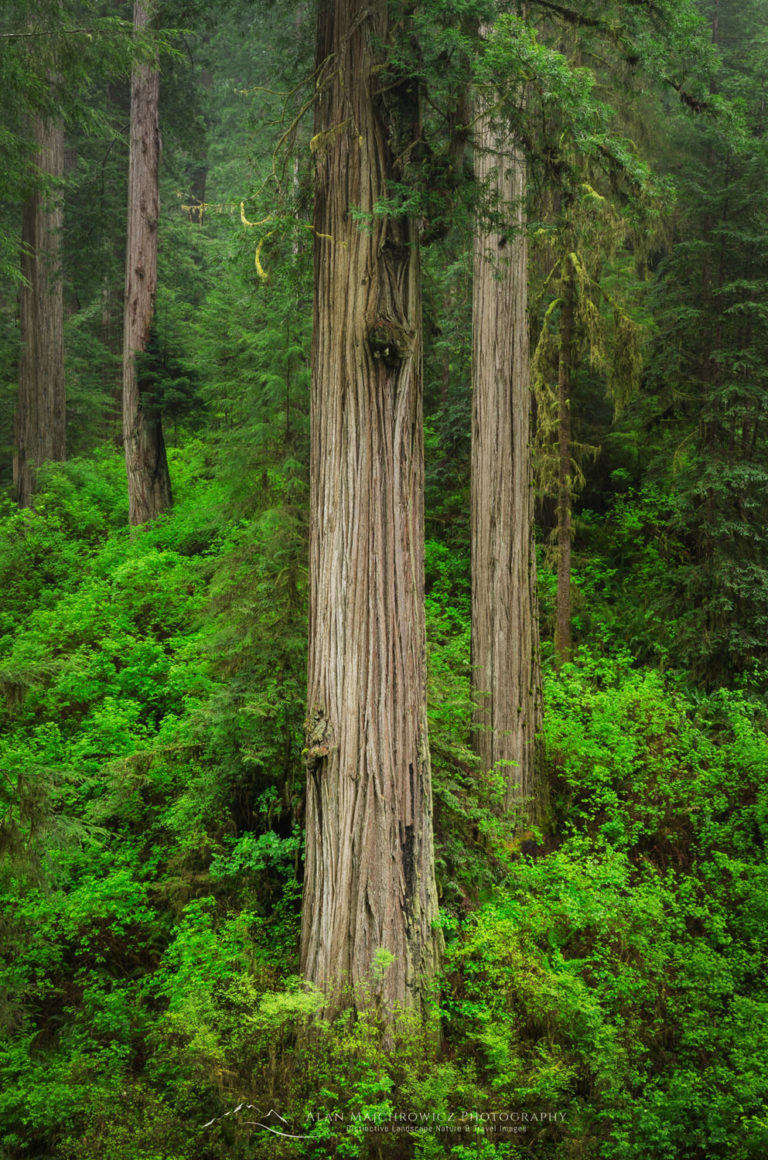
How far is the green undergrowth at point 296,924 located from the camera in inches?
142

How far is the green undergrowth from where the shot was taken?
3602mm

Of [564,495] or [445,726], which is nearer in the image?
[445,726]

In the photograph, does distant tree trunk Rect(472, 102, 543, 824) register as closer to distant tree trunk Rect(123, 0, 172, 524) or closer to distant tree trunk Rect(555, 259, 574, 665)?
distant tree trunk Rect(555, 259, 574, 665)

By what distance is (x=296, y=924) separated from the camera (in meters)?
4.77

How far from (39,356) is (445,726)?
35.1 ft

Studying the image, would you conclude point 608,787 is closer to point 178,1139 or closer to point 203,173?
point 178,1139

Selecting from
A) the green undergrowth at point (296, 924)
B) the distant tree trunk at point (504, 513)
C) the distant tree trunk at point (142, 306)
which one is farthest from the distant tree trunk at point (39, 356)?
the distant tree trunk at point (504, 513)

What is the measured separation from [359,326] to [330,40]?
1794 mm

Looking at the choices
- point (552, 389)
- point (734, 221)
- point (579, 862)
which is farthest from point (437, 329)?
point (579, 862)

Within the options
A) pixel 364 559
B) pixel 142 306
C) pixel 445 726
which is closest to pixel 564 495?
pixel 445 726

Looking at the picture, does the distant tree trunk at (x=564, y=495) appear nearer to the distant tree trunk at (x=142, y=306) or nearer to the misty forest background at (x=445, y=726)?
the misty forest background at (x=445, y=726)

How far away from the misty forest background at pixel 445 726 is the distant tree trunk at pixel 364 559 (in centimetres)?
30

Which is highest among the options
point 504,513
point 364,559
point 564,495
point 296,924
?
point 564,495

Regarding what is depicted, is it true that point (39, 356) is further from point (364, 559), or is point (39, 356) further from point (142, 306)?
point (364, 559)
